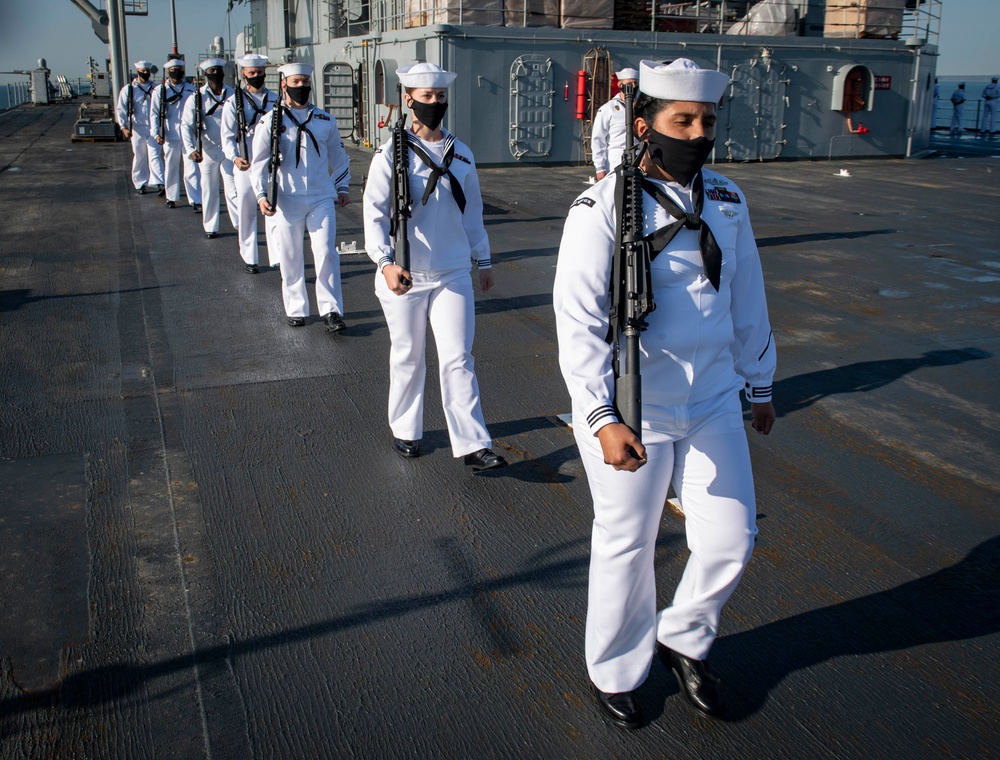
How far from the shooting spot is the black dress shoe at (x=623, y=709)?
3.24m

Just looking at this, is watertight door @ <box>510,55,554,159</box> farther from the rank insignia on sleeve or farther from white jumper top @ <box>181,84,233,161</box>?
the rank insignia on sleeve

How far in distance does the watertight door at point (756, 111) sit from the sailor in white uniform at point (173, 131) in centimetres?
1419

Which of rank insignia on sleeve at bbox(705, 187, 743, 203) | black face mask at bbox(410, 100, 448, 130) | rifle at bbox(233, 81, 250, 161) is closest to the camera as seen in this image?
rank insignia on sleeve at bbox(705, 187, 743, 203)

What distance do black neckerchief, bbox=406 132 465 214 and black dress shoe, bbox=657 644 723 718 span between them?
Answer: 121 inches

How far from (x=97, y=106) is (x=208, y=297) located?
913 inches

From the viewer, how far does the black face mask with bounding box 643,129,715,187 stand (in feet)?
10.0

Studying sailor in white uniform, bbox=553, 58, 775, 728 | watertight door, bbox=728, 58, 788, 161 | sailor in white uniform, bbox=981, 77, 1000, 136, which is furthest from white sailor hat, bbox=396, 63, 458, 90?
sailor in white uniform, bbox=981, 77, 1000, 136

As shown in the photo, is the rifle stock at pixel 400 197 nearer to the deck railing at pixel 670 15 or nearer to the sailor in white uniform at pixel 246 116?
the sailor in white uniform at pixel 246 116

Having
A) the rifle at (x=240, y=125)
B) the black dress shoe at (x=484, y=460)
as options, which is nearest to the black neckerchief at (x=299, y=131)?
the rifle at (x=240, y=125)

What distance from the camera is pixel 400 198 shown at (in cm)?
534

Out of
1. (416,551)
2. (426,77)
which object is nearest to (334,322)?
(426,77)

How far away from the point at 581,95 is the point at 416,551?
19.8 meters

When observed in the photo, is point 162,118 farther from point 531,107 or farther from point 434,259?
point 434,259

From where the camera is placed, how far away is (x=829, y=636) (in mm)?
3805
